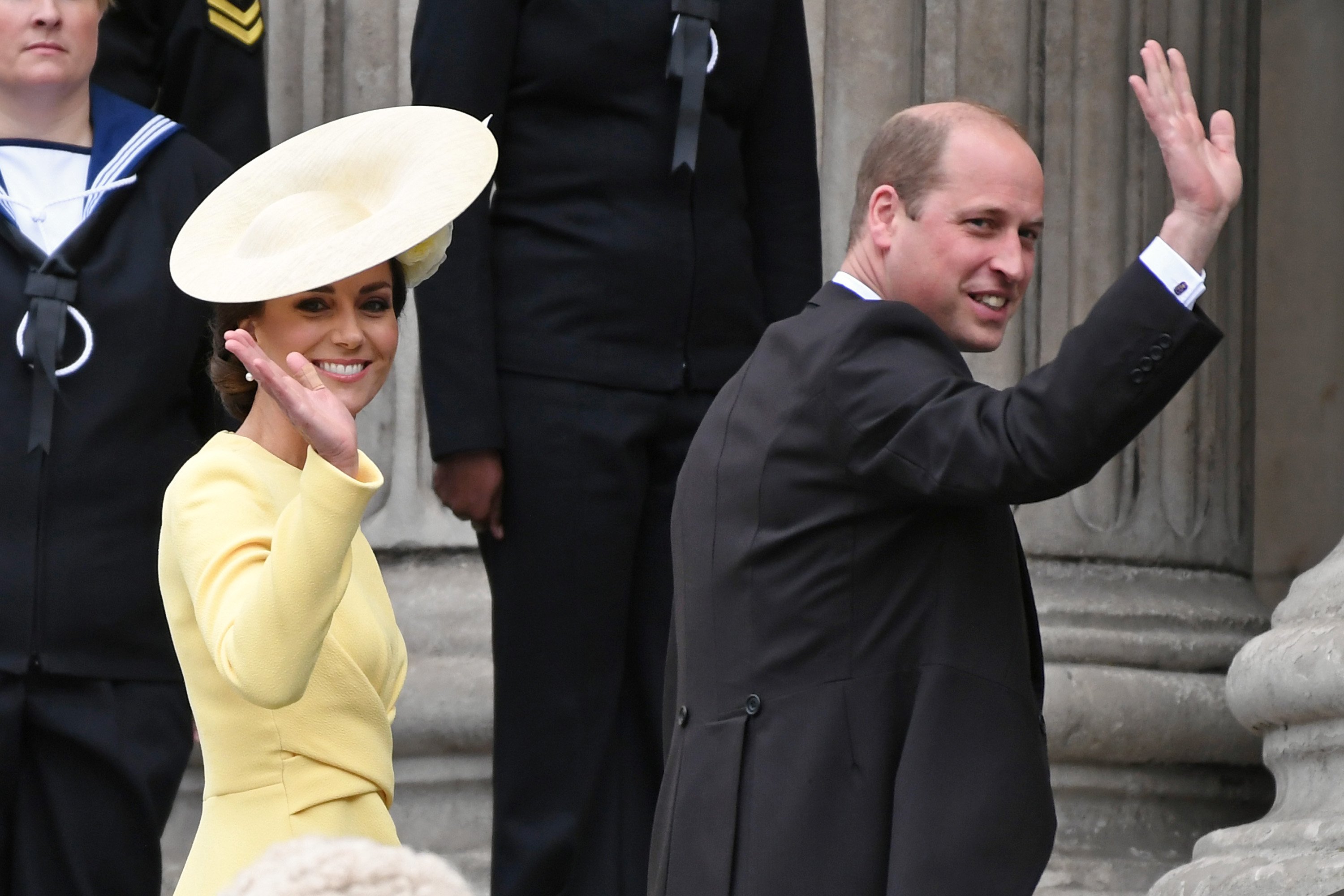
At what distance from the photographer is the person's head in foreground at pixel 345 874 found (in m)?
1.79

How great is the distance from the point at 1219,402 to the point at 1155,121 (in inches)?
121

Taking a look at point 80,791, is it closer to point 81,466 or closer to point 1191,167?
point 81,466

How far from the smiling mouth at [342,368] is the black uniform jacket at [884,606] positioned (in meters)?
Result: 0.54

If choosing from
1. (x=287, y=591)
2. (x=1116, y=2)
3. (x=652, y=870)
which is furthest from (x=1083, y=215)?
(x=287, y=591)

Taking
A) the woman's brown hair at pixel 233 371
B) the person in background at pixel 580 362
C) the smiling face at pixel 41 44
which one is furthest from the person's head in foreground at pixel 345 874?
the smiling face at pixel 41 44

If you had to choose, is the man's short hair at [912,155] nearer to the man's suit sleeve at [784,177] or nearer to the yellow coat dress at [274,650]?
the yellow coat dress at [274,650]

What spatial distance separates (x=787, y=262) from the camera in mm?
4305

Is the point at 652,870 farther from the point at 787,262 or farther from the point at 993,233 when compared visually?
the point at 787,262

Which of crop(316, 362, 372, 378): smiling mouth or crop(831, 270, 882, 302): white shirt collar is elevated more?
crop(316, 362, 372, 378): smiling mouth

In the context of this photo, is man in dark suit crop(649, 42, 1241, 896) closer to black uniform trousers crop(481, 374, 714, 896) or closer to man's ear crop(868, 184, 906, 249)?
man's ear crop(868, 184, 906, 249)

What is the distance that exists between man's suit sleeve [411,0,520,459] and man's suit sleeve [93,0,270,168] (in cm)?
38

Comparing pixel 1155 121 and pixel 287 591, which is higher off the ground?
pixel 1155 121

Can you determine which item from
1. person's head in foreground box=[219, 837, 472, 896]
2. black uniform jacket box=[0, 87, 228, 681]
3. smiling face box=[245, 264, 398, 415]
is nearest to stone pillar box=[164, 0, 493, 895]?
black uniform jacket box=[0, 87, 228, 681]

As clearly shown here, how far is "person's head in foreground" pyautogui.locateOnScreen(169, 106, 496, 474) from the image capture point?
109 inches
